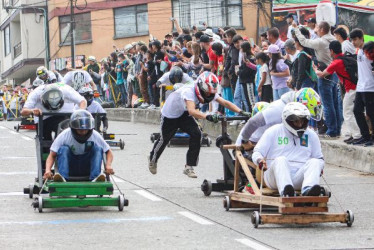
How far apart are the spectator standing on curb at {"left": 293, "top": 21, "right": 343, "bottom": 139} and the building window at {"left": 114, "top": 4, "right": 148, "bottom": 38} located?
1300 inches

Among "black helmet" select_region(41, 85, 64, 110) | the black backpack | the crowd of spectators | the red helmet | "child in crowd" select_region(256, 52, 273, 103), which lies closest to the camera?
the red helmet

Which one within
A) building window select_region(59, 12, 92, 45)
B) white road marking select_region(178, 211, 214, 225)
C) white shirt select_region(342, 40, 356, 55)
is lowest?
white road marking select_region(178, 211, 214, 225)

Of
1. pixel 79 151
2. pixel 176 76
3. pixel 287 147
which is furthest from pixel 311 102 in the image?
pixel 176 76

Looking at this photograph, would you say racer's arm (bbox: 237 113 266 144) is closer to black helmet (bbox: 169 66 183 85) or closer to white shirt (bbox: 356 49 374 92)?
white shirt (bbox: 356 49 374 92)

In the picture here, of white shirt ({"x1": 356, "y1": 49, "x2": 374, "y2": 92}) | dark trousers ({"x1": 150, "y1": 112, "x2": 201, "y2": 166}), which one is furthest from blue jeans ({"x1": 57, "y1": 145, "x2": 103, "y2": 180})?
white shirt ({"x1": 356, "y1": 49, "x2": 374, "y2": 92})

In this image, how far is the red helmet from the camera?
44.8ft

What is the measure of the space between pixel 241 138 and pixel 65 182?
224 centimetres

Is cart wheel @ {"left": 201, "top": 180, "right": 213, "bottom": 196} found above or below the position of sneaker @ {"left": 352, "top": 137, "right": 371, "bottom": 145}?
below

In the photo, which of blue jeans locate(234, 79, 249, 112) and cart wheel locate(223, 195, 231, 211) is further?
blue jeans locate(234, 79, 249, 112)

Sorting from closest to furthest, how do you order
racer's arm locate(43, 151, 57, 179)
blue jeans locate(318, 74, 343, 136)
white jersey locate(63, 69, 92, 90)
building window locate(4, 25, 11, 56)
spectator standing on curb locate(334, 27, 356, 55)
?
racer's arm locate(43, 151, 57, 179), spectator standing on curb locate(334, 27, 356, 55), blue jeans locate(318, 74, 343, 136), white jersey locate(63, 69, 92, 90), building window locate(4, 25, 11, 56)

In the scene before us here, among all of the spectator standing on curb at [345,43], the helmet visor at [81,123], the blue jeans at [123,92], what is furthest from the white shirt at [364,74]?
the blue jeans at [123,92]

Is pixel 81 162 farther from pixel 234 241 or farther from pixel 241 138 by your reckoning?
pixel 234 241

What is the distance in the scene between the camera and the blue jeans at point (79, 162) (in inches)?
466

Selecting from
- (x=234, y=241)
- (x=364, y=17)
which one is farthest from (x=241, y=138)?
(x=364, y=17)
